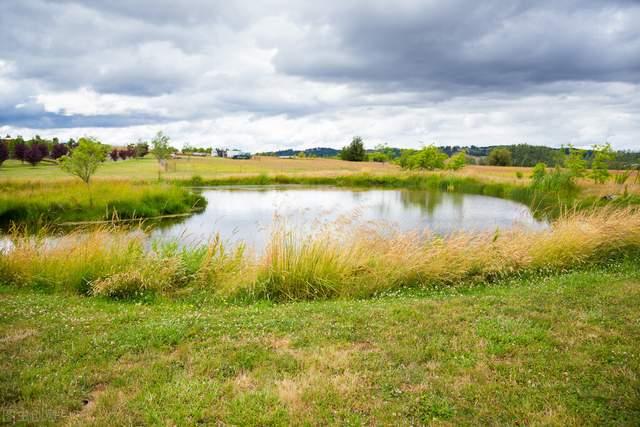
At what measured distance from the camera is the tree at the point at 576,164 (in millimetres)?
29297

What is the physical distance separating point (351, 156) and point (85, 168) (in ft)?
222

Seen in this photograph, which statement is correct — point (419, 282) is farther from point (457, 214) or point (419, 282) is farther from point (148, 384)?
point (457, 214)

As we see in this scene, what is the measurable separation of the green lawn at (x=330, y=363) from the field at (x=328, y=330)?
2cm

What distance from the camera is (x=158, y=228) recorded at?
19.9 meters

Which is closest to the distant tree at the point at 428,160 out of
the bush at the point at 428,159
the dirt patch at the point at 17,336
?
the bush at the point at 428,159

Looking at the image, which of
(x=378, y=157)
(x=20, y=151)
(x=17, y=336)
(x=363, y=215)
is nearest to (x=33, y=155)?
(x=20, y=151)

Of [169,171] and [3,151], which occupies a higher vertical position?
[3,151]

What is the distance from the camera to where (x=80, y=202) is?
858 inches

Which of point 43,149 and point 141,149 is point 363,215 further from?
point 141,149

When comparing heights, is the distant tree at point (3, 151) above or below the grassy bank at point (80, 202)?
above

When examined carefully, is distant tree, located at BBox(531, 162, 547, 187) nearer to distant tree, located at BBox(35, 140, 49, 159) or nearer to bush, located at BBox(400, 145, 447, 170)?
bush, located at BBox(400, 145, 447, 170)

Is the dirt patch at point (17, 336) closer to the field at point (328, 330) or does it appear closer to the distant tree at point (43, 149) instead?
the field at point (328, 330)

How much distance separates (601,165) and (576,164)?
4.86 feet

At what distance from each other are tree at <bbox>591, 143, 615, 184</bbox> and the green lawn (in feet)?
87.8
